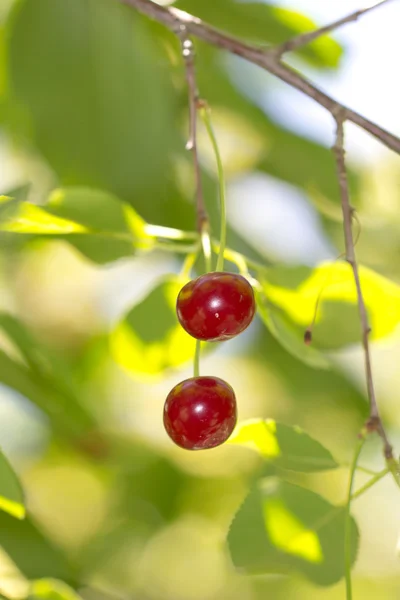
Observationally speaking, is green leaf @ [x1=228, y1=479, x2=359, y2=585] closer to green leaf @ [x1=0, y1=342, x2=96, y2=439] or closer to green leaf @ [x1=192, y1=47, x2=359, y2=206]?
green leaf @ [x1=0, y1=342, x2=96, y2=439]

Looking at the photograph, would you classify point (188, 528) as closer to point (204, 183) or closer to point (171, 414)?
point (204, 183)

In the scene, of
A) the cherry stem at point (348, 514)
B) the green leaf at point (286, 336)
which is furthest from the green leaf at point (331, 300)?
the cherry stem at point (348, 514)

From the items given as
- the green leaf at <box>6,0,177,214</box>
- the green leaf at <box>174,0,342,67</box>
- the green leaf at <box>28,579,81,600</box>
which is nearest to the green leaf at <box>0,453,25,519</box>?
the green leaf at <box>28,579,81,600</box>

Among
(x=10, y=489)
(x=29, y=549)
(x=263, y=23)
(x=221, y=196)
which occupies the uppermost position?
(x=263, y=23)

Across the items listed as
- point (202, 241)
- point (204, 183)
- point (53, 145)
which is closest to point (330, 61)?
point (204, 183)

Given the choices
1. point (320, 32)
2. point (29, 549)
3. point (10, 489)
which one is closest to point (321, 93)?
point (320, 32)

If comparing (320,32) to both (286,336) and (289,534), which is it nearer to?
(286,336)
